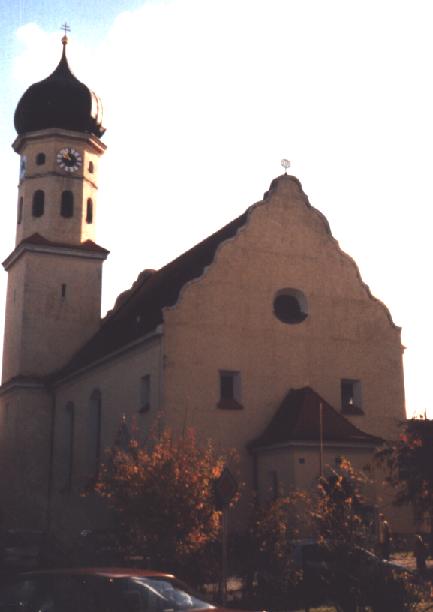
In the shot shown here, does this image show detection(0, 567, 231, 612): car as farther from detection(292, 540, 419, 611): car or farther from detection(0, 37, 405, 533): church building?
detection(0, 37, 405, 533): church building

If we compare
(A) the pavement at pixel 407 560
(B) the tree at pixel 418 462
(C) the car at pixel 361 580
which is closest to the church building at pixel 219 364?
(A) the pavement at pixel 407 560

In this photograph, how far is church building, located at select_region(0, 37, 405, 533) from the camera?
27.8m

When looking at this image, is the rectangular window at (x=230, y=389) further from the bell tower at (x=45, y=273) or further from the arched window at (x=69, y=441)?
the bell tower at (x=45, y=273)

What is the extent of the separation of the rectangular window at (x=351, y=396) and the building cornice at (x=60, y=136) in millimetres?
18480

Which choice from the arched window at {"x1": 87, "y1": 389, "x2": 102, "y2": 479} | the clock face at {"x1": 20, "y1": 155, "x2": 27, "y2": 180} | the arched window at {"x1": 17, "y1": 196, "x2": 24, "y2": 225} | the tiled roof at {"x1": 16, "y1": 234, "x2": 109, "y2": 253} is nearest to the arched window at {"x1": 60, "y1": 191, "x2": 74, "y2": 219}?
the tiled roof at {"x1": 16, "y1": 234, "x2": 109, "y2": 253}

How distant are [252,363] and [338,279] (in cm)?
472

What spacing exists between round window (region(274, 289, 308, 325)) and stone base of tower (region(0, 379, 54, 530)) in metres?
13.9

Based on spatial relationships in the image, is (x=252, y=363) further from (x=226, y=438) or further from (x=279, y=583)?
(x=279, y=583)

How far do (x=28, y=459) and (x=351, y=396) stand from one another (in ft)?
50.7

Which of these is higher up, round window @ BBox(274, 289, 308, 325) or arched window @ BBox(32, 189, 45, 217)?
arched window @ BBox(32, 189, 45, 217)

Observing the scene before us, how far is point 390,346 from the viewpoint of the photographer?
31281 millimetres

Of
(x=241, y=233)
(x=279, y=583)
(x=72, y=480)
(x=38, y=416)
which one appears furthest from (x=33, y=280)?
(x=279, y=583)

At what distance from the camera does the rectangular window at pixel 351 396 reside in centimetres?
3014

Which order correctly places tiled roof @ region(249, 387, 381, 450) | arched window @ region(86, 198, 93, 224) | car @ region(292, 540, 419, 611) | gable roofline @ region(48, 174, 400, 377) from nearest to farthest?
1. car @ region(292, 540, 419, 611)
2. tiled roof @ region(249, 387, 381, 450)
3. gable roofline @ region(48, 174, 400, 377)
4. arched window @ region(86, 198, 93, 224)
